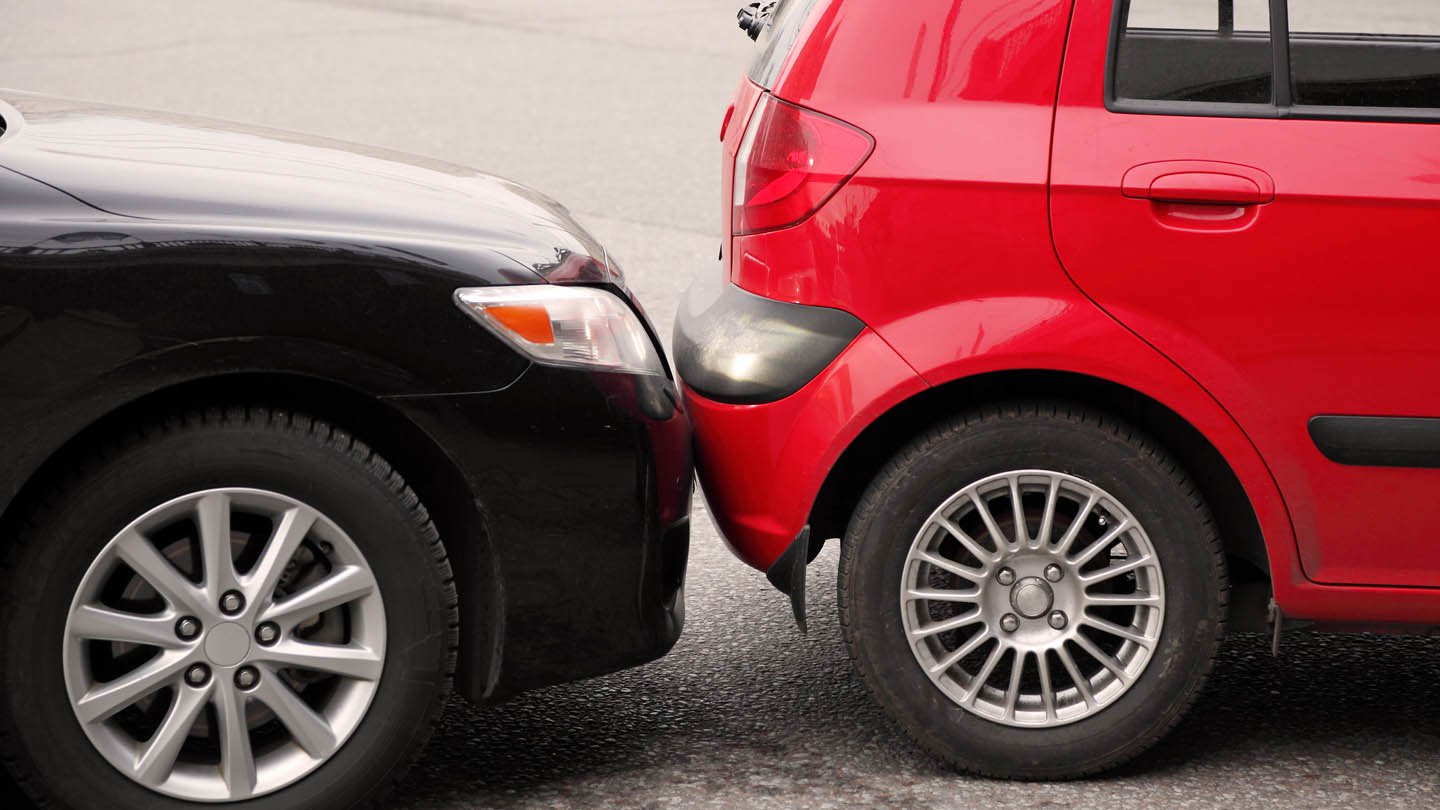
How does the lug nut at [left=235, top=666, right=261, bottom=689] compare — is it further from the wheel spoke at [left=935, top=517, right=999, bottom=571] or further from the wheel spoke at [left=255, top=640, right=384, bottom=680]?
the wheel spoke at [left=935, top=517, right=999, bottom=571]

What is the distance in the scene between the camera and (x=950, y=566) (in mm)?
3238

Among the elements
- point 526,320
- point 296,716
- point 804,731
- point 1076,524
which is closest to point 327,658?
point 296,716

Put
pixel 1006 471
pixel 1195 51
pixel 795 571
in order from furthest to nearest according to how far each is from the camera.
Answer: pixel 1195 51
pixel 795 571
pixel 1006 471

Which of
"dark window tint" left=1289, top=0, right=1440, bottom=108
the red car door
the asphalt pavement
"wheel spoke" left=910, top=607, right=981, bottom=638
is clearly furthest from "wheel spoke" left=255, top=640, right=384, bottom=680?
"dark window tint" left=1289, top=0, right=1440, bottom=108

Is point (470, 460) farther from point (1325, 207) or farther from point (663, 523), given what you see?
point (1325, 207)

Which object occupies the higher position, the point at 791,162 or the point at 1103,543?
the point at 791,162

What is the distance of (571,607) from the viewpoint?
3107 millimetres

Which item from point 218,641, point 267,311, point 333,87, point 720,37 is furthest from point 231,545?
point 720,37

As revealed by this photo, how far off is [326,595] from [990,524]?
46.9 inches

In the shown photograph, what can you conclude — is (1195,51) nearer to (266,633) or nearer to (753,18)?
A: (753,18)

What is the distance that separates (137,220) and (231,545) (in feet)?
1.82

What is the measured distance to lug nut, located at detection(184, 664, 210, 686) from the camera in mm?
2916

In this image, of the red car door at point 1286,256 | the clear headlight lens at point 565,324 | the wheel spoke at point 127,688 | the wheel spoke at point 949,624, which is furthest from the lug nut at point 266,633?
the red car door at point 1286,256

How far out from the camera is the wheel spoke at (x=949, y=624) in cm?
327
